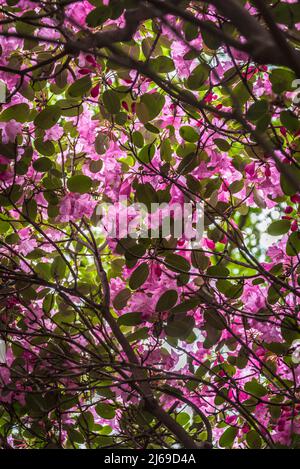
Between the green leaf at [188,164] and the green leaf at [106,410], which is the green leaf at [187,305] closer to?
the green leaf at [188,164]

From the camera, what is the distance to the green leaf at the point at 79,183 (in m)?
2.05

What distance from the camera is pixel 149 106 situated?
2.10 m

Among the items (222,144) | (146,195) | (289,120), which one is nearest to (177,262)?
(146,195)

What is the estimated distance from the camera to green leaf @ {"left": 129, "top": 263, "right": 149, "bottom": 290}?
1.95 metres

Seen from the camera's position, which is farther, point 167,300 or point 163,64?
point 163,64

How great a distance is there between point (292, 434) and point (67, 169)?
1308 millimetres

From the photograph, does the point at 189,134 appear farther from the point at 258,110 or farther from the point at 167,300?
the point at 167,300

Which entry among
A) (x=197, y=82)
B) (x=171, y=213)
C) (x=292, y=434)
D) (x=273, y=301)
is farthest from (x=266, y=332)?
(x=197, y=82)

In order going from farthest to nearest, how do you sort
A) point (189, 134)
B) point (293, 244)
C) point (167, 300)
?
point (189, 134) < point (293, 244) < point (167, 300)

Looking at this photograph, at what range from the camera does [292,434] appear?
6.38 ft

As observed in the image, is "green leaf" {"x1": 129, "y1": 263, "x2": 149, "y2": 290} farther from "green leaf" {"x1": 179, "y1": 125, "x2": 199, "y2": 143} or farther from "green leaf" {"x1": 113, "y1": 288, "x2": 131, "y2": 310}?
"green leaf" {"x1": 179, "y1": 125, "x2": 199, "y2": 143}

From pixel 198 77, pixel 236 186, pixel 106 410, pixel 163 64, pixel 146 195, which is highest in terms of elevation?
pixel 163 64

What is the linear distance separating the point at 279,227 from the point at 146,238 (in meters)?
0.47

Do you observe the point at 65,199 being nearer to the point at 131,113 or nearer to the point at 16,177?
the point at 16,177
